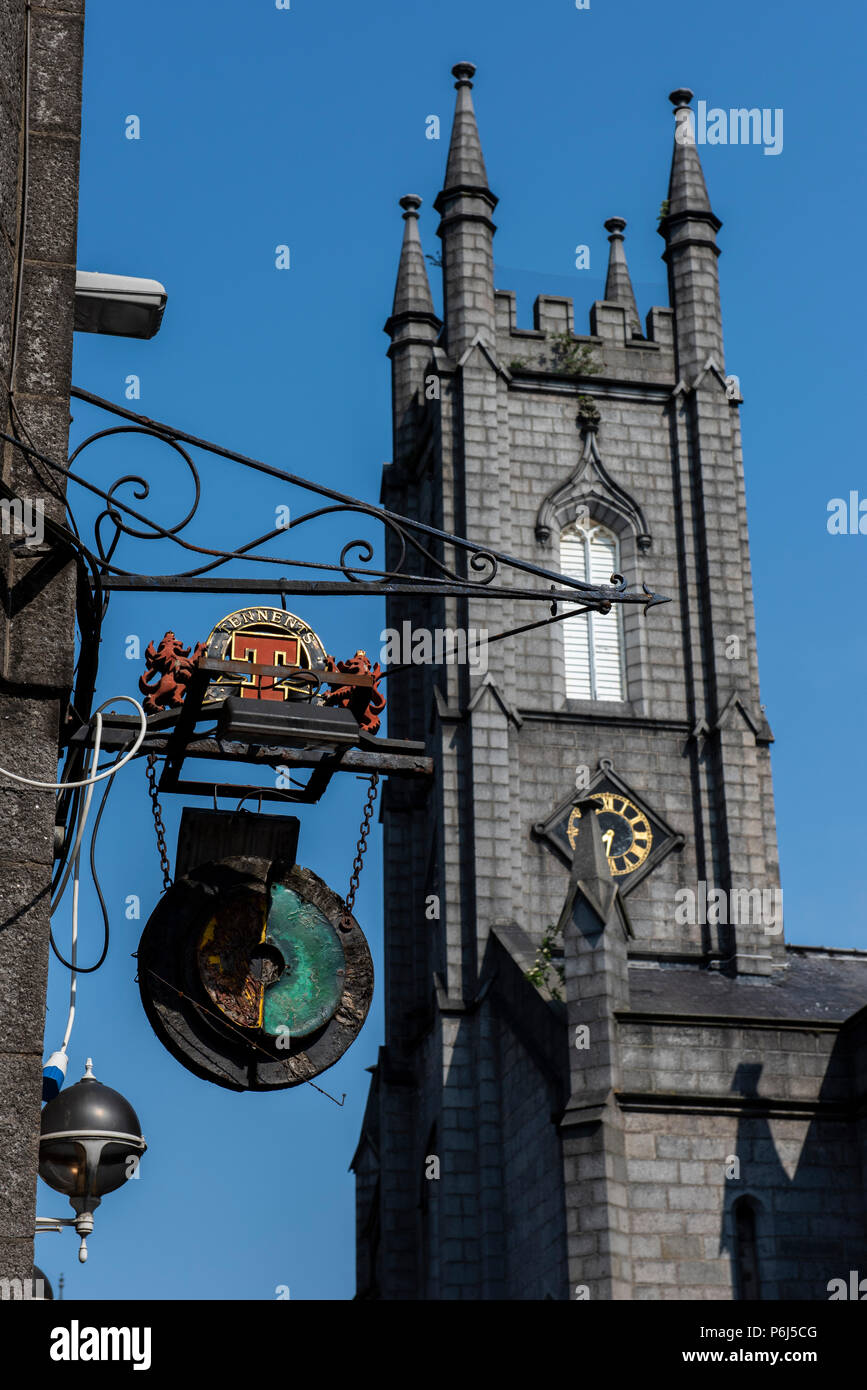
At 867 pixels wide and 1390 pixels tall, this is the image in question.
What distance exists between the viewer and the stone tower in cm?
2694

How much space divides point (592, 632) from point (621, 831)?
4327 millimetres

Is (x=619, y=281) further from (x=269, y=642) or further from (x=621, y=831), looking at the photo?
(x=269, y=642)

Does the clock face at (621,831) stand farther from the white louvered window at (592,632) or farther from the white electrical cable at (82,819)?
the white electrical cable at (82,819)

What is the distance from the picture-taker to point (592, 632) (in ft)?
134

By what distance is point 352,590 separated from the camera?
325 inches

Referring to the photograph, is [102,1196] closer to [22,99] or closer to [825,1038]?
[22,99]

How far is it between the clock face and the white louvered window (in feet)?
7.68

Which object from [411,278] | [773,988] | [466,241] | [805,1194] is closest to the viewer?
[805,1194]

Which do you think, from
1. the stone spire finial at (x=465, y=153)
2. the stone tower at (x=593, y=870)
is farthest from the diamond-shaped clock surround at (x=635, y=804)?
the stone spire finial at (x=465, y=153)

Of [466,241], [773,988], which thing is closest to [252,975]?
[773,988]

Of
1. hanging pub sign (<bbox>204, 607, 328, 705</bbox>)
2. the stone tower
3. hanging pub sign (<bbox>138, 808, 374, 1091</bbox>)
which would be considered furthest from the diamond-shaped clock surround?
hanging pub sign (<bbox>138, 808, 374, 1091</bbox>)

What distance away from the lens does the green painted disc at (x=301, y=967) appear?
8188 mm

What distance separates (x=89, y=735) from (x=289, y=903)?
3.60ft
